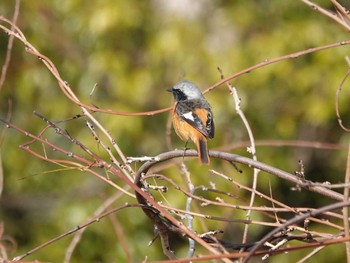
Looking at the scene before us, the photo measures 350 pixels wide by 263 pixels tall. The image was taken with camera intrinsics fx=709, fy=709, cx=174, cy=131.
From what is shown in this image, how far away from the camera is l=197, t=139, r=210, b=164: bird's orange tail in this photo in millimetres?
3135

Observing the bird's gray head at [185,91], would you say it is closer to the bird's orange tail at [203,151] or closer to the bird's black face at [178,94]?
the bird's black face at [178,94]

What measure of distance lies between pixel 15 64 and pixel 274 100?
2634 mm

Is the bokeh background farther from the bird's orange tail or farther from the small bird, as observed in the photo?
the bird's orange tail

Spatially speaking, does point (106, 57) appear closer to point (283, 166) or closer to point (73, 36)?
point (73, 36)

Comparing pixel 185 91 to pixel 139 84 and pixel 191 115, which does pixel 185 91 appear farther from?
pixel 139 84

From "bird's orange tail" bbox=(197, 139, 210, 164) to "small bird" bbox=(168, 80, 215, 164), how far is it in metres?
0.01

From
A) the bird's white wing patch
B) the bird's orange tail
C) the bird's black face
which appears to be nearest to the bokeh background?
the bird's black face

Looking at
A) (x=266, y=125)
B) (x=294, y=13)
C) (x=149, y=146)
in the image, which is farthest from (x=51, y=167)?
(x=294, y=13)

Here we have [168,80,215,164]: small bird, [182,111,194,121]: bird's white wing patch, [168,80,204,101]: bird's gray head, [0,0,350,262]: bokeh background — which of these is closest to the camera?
[168,80,215,164]: small bird

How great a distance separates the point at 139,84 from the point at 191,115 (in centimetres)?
253

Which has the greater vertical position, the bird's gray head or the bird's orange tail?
the bird's gray head

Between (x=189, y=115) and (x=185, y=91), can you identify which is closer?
(x=189, y=115)

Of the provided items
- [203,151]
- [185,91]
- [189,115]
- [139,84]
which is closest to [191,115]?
[189,115]

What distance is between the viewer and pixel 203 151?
3.29 meters
